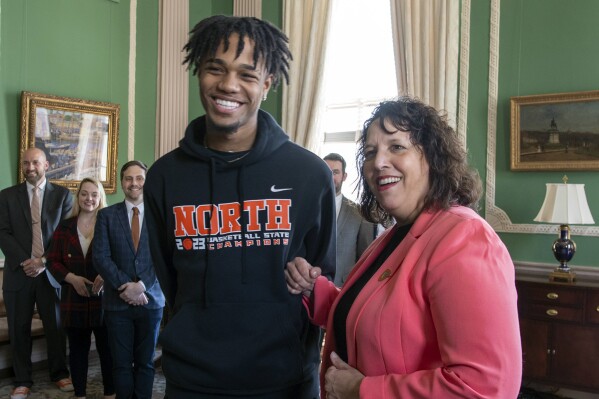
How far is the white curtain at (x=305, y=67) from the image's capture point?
6246mm

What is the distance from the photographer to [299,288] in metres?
1.58

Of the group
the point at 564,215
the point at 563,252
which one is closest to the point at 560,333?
the point at 563,252

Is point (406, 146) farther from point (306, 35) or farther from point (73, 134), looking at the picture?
point (306, 35)

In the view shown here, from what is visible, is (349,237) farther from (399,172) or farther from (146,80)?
(146,80)

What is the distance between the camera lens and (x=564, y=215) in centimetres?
437

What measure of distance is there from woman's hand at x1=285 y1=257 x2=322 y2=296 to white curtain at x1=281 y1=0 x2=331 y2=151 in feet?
15.3

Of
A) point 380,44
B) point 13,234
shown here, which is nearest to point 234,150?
point 13,234

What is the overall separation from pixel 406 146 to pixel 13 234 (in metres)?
4.05

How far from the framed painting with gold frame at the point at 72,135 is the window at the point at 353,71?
2.21 m

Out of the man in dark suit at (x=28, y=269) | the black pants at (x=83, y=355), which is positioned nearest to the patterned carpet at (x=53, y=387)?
the man in dark suit at (x=28, y=269)

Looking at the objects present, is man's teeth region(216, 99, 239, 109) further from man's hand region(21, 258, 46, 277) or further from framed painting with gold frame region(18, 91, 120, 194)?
framed painting with gold frame region(18, 91, 120, 194)

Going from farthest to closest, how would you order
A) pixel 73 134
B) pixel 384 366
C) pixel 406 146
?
1. pixel 73 134
2. pixel 406 146
3. pixel 384 366

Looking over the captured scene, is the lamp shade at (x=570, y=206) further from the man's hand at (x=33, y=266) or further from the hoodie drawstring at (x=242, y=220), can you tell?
the man's hand at (x=33, y=266)

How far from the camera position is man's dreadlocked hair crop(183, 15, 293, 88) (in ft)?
5.30
